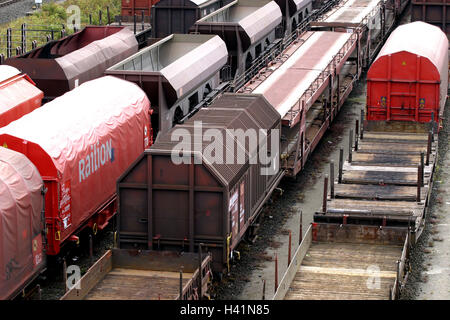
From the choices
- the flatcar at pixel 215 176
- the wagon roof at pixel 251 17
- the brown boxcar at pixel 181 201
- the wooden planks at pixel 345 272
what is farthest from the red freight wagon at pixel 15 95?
the wagon roof at pixel 251 17

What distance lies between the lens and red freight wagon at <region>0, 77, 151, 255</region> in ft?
68.4

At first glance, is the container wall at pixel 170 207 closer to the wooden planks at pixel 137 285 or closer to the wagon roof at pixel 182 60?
the wooden planks at pixel 137 285

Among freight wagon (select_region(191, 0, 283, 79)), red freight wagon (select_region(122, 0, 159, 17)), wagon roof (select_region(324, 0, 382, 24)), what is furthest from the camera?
red freight wagon (select_region(122, 0, 159, 17))

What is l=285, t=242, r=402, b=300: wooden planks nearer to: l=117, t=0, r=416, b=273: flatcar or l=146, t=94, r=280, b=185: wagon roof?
l=117, t=0, r=416, b=273: flatcar

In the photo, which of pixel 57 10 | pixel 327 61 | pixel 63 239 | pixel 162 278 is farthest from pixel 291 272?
pixel 57 10

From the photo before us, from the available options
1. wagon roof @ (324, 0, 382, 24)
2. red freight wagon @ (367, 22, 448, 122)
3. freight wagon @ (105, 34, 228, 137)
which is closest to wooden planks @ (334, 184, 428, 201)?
red freight wagon @ (367, 22, 448, 122)

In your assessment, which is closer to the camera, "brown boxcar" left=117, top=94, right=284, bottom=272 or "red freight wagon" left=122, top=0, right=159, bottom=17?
"brown boxcar" left=117, top=94, right=284, bottom=272

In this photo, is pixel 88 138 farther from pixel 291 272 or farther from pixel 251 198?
pixel 291 272

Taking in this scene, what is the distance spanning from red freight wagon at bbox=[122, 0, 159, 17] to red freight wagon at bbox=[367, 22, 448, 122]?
21.0 meters

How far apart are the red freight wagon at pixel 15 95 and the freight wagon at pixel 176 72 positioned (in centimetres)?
227

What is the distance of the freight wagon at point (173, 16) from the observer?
39.3 meters

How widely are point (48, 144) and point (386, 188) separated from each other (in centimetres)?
882

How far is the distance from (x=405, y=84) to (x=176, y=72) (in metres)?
7.35

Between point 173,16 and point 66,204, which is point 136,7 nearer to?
point 173,16
